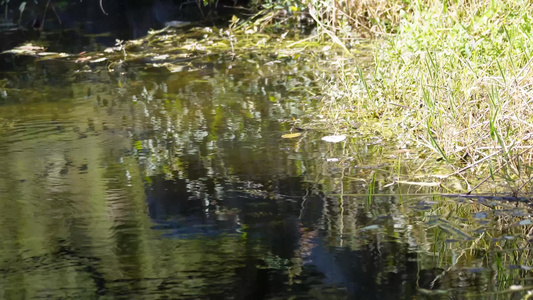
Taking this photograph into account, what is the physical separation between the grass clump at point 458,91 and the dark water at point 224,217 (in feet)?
0.93

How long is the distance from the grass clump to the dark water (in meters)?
0.28

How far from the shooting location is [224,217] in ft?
11.4

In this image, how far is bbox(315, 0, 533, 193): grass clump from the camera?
12.8 feet

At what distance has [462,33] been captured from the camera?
511 centimetres

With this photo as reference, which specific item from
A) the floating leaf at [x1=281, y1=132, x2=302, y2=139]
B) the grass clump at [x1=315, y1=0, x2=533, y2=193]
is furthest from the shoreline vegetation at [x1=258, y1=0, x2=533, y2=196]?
the floating leaf at [x1=281, y1=132, x2=302, y2=139]

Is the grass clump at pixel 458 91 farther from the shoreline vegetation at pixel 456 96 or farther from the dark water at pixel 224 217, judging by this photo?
→ the dark water at pixel 224 217

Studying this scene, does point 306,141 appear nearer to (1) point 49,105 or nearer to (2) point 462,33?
(2) point 462,33

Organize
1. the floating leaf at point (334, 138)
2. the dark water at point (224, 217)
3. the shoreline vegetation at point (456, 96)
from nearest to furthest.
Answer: the dark water at point (224, 217)
the shoreline vegetation at point (456, 96)
the floating leaf at point (334, 138)

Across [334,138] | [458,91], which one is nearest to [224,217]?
[334,138]

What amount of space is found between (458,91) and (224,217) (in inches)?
62.6

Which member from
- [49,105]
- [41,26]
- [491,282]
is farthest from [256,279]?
[41,26]

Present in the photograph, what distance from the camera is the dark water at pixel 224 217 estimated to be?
111 inches

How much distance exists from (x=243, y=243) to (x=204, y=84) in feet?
10.8

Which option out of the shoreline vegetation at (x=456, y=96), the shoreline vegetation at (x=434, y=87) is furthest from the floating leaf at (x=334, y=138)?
the shoreline vegetation at (x=456, y=96)
